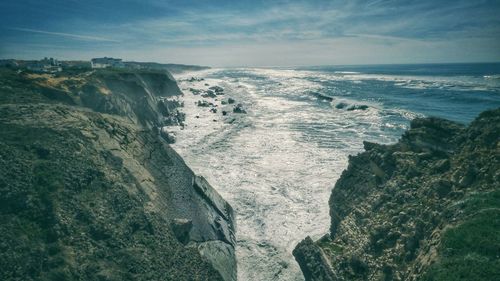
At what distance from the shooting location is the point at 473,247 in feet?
38.2

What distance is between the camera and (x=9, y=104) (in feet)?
72.2

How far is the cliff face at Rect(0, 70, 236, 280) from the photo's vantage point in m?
13.4

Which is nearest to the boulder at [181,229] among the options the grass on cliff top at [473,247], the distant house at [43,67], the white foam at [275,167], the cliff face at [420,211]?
the white foam at [275,167]

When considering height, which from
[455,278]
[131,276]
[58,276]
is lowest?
[131,276]

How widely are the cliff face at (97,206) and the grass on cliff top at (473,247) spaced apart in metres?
10.6

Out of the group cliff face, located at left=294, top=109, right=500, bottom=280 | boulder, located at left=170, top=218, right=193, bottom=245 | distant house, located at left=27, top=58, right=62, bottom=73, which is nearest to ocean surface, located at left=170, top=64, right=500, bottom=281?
cliff face, located at left=294, top=109, right=500, bottom=280

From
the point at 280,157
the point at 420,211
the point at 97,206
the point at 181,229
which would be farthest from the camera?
the point at 280,157

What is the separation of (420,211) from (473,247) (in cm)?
424

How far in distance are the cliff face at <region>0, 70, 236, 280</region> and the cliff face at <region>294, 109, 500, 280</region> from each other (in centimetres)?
687

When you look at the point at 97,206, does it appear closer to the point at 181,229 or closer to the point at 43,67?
the point at 181,229

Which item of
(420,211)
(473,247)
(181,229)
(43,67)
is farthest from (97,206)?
(43,67)

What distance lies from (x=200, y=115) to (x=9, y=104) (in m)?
43.6

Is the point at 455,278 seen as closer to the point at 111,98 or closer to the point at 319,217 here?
the point at 319,217

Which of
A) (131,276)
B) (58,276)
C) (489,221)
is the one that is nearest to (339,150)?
(489,221)
